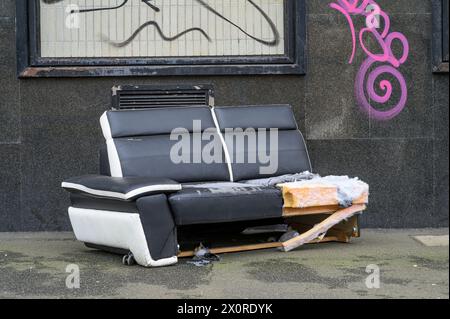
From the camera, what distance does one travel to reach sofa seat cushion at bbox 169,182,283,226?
6871mm

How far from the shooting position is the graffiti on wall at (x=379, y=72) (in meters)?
8.84

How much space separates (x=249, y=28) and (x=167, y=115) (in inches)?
56.9

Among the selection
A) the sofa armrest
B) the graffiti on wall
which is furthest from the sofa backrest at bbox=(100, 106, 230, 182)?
the graffiti on wall

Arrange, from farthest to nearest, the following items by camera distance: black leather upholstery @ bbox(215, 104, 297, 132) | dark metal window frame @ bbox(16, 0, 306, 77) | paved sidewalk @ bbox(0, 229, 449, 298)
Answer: dark metal window frame @ bbox(16, 0, 306, 77), black leather upholstery @ bbox(215, 104, 297, 132), paved sidewalk @ bbox(0, 229, 449, 298)

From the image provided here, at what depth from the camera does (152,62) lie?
891cm

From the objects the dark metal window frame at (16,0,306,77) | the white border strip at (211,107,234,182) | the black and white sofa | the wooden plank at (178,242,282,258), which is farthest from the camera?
the dark metal window frame at (16,0,306,77)

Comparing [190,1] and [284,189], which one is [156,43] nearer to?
[190,1]

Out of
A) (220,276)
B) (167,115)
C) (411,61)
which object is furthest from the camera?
(411,61)

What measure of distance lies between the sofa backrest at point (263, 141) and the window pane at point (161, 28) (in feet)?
2.91

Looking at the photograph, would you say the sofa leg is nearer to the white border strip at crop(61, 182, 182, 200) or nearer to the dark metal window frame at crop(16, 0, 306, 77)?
the white border strip at crop(61, 182, 182, 200)

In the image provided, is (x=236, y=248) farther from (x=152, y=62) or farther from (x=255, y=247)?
(x=152, y=62)

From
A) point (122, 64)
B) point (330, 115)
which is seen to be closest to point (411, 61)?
point (330, 115)

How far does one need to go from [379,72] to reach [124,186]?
3.18 meters

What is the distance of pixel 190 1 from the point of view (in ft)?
29.4
